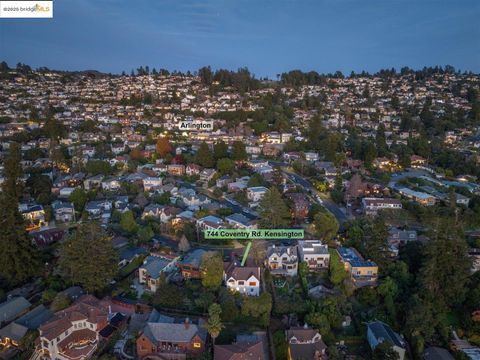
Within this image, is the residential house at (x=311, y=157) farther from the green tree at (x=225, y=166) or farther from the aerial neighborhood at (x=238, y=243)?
the green tree at (x=225, y=166)

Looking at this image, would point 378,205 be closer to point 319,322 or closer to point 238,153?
point 319,322

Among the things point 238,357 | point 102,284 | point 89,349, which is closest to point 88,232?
point 102,284

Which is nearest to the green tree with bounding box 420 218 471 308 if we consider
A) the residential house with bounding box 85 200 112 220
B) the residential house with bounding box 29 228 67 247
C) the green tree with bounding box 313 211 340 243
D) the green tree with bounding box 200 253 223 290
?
the green tree with bounding box 313 211 340 243

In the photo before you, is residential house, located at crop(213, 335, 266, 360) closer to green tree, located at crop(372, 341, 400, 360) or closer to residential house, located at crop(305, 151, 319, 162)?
green tree, located at crop(372, 341, 400, 360)

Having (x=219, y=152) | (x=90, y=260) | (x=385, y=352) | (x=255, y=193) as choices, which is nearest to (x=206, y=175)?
(x=219, y=152)

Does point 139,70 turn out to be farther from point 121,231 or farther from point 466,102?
point 121,231
